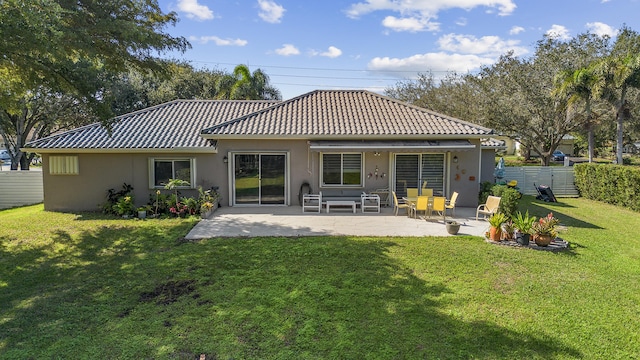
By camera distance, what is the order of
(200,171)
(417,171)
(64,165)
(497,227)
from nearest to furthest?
1. (497,227)
2. (64,165)
3. (200,171)
4. (417,171)

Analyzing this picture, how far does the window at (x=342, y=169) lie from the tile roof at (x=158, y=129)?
19.0ft

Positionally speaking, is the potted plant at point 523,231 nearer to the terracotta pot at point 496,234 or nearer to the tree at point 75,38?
the terracotta pot at point 496,234

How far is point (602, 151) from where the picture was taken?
6106 cm

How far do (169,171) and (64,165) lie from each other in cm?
497

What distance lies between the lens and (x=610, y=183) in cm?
2044

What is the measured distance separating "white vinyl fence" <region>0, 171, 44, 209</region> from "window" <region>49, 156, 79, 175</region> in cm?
511

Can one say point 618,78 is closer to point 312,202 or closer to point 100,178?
point 312,202

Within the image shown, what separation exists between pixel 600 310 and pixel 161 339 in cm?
862

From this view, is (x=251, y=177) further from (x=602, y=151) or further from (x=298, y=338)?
(x=602, y=151)

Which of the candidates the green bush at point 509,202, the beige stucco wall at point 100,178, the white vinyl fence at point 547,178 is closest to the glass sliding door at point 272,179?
the beige stucco wall at point 100,178

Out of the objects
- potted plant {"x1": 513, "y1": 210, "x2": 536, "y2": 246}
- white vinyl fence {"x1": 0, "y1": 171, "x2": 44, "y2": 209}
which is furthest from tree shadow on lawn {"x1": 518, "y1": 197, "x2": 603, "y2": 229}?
white vinyl fence {"x1": 0, "y1": 171, "x2": 44, "y2": 209}

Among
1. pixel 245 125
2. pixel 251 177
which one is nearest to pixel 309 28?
pixel 245 125

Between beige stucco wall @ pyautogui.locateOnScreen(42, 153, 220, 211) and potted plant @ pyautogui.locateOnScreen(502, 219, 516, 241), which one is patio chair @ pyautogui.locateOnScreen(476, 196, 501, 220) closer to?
potted plant @ pyautogui.locateOnScreen(502, 219, 516, 241)

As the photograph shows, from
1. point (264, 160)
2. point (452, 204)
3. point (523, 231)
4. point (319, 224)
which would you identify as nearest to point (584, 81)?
point (452, 204)
